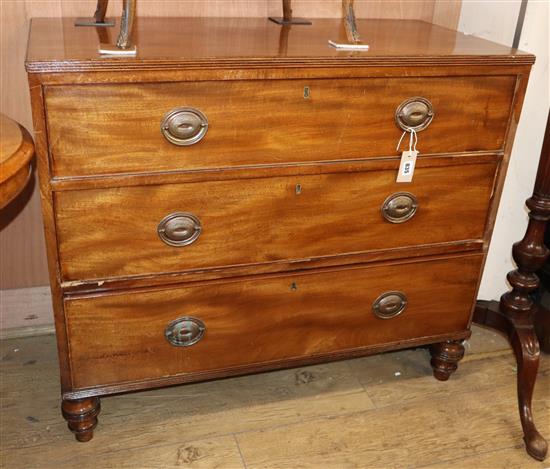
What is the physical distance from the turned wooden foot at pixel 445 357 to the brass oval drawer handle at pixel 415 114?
0.74 meters

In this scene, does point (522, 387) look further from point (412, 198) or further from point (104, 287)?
point (104, 287)

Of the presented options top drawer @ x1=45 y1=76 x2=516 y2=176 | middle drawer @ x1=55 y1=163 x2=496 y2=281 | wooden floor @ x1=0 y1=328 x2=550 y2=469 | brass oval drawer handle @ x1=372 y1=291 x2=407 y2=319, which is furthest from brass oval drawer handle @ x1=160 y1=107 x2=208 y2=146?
wooden floor @ x1=0 y1=328 x2=550 y2=469

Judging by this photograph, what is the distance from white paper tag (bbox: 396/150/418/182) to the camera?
1.63 m

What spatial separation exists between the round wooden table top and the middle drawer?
227 millimetres

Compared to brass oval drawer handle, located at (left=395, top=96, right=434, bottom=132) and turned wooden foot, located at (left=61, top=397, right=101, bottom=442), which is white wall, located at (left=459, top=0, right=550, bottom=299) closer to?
brass oval drawer handle, located at (left=395, top=96, right=434, bottom=132)

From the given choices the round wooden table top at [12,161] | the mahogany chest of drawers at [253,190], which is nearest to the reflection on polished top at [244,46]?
the mahogany chest of drawers at [253,190]

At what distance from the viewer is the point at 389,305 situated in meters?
1.85

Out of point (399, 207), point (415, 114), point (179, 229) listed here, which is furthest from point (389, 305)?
point (179, 229)

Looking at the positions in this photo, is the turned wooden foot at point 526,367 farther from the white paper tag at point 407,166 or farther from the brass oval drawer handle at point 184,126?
the brass oval drawer handle at point 184,126

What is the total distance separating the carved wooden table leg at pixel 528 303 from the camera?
183cm

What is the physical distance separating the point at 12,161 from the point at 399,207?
95 cm

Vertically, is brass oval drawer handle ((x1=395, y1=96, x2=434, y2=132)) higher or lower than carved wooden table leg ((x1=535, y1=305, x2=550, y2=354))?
higher

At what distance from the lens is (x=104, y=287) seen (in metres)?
1.57

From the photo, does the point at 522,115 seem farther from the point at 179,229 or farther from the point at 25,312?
the point at 25,312
